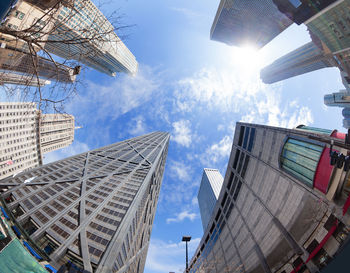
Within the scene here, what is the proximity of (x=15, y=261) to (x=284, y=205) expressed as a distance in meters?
31.4

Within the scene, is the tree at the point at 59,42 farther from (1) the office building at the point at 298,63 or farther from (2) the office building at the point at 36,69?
(1) the office building at the point at 298,63

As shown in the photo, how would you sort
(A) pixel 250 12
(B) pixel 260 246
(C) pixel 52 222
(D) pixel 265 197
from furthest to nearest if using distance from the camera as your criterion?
(A) pixel 250 12
(D) pixel 265 197
(B) pixel 260 246
(C) pixel 52 222

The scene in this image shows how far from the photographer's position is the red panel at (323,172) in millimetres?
16847

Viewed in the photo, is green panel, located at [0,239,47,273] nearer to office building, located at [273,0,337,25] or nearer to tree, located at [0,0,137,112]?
tree, located at [0,0,137,112]

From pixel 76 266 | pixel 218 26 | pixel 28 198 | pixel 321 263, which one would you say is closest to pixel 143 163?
pixel 28 198

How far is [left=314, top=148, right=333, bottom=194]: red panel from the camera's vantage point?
16847 millimetres

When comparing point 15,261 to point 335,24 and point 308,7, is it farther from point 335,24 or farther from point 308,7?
point 308,7

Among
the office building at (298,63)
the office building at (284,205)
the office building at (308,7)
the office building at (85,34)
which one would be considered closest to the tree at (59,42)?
the office building at (85,34)

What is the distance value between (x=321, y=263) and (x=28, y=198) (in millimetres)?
48173

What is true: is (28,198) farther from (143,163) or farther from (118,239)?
(143,163)

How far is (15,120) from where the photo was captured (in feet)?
260

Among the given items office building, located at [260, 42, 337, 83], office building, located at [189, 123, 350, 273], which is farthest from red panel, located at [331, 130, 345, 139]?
office building, located at [260, 42, 337, 83]

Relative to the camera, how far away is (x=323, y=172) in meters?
17.5

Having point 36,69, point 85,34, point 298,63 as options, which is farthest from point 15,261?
point 298,63
